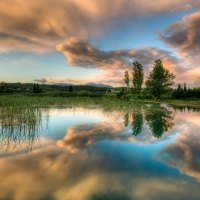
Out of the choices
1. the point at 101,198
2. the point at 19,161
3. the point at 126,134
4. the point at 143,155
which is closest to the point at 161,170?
the point at 143,155

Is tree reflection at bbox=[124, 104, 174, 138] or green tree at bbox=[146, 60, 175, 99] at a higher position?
green tree at bbox=[146, 60, 175, 99]

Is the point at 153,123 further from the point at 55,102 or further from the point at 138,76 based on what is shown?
the point at 138,76

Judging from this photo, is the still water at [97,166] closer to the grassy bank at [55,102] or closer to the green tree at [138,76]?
the grassy bank at [55,102]

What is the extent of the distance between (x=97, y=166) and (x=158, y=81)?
175 ft

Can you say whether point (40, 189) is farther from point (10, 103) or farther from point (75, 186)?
point (10, 103)

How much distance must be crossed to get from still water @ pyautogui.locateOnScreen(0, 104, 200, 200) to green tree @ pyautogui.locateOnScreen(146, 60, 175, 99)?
45.9 m

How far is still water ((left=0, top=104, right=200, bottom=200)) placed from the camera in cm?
607

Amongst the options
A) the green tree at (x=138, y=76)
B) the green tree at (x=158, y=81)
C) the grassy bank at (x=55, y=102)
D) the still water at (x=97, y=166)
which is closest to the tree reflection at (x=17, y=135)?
the still water at (x=97, y=166)

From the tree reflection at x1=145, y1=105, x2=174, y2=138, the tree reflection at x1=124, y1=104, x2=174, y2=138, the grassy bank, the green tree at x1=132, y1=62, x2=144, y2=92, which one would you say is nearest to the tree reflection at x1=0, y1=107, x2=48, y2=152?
the tree reflection at x1=124, y1=104, x2=174, y2=138

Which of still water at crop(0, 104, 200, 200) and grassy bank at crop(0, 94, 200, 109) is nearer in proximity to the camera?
still water at crop(0, 104, 200, 200)

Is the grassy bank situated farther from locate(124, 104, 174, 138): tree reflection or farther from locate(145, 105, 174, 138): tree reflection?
locate(145, 105, 174, 138): tree reflection

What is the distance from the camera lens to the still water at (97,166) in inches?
239

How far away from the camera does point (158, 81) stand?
193 feet

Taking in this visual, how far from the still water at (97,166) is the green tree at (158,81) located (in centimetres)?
4590
